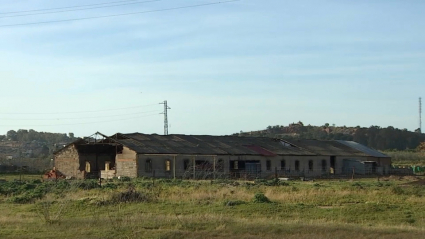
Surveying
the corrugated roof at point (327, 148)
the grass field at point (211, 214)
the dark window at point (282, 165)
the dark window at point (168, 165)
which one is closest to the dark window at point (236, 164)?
the dark window at point (282, 165)

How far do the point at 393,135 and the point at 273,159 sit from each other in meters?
108

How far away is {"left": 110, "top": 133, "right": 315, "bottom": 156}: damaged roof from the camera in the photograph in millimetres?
58781

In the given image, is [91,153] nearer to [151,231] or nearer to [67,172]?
[67,172]

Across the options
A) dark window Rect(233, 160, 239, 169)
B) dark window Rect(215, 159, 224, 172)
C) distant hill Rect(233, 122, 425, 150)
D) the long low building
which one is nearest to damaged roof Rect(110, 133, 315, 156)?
the long low building

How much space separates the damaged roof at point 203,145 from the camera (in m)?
58.8

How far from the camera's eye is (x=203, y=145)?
208 ft

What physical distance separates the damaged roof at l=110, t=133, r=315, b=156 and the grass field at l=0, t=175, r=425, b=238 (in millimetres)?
22865

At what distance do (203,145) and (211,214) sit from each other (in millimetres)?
40564

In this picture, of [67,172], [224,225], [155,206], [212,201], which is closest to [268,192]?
[212,201]

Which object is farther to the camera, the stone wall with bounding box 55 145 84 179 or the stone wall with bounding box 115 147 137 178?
the stone wall with bounding box 55 145 84 179

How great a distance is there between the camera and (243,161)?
6312 centimetres

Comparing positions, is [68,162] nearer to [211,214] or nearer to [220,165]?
[220,165]

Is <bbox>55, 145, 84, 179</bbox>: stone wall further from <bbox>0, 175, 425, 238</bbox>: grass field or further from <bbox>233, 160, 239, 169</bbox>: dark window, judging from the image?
<bbox>0, 175, 425, 238</bbox>: grass field

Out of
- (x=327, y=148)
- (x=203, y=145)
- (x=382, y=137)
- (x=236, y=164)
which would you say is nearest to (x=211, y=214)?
(x=236, y=164)
